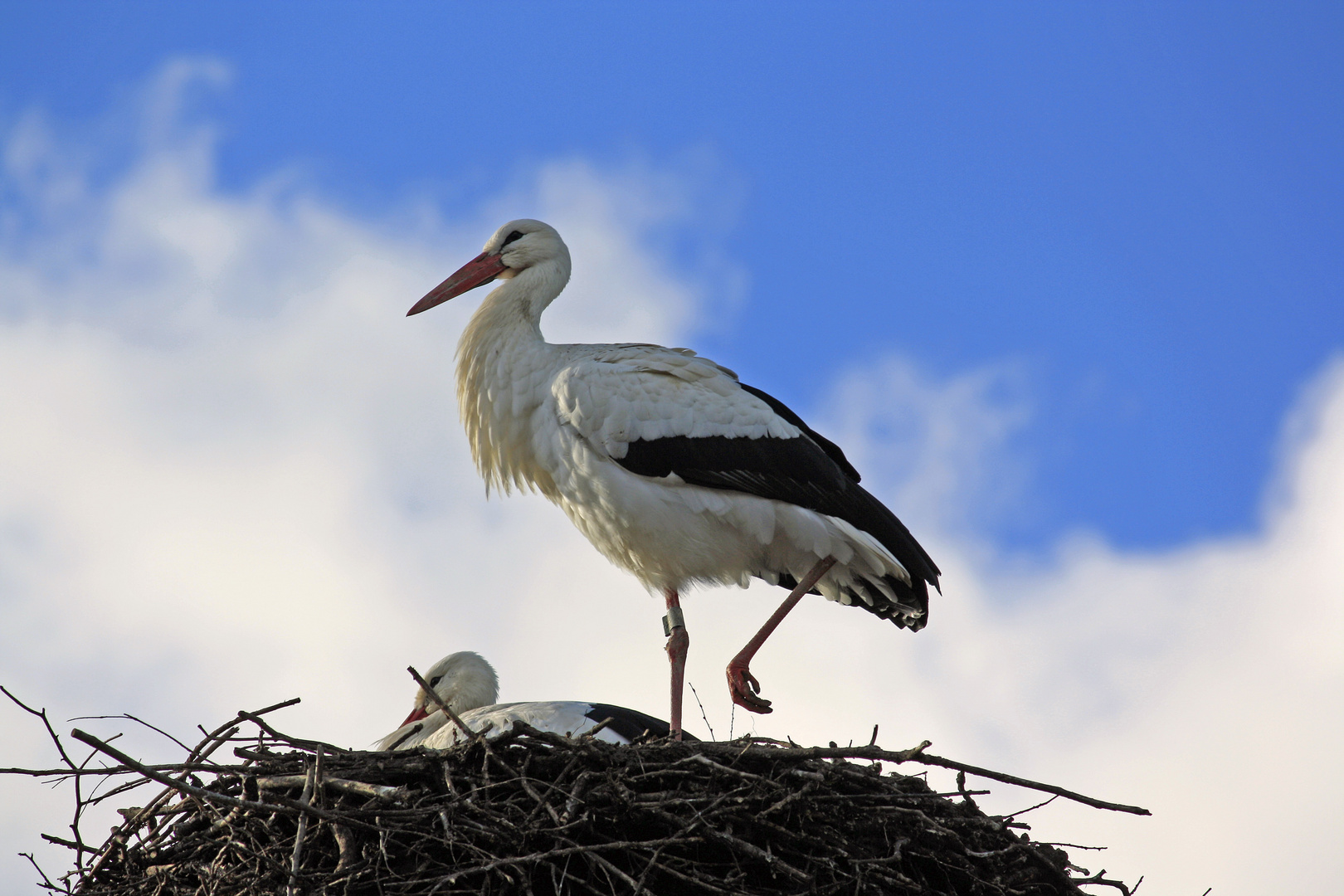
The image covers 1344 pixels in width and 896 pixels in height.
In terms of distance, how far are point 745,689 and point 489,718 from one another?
1061 mm

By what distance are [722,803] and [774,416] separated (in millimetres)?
2150

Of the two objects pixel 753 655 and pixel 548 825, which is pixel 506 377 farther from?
pixel 548 825

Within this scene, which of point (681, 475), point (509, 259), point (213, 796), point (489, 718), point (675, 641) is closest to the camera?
point (213, 796)

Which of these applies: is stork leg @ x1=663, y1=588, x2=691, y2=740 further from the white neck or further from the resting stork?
the white neck

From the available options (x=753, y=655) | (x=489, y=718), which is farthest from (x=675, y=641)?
(x=489, y=718)

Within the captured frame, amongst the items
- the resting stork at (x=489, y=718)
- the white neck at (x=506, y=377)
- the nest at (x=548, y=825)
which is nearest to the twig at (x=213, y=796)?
A: the nest at (x=548, y=825)

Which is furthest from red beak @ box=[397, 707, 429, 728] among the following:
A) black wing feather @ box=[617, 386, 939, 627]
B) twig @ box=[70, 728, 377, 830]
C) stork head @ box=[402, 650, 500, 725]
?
twig @ box=[70, 728, 377, 830]

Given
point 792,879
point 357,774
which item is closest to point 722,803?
point 792,879

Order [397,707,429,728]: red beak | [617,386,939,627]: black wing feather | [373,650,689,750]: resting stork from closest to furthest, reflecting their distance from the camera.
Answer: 1. [373,650,689,750]: resting stork
2. [617,386,939,627]: black wing feather
3. [397,707,429,728]: red beak

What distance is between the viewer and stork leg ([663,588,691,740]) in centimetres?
568

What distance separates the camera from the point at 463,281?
21.1 ft

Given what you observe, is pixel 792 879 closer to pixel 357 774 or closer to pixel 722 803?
pixel 722 803

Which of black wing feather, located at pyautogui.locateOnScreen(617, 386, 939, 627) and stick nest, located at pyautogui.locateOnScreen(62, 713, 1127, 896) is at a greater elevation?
black wing feather, located at pyautogui.locateOnScreen(617, 386, 939, 627)

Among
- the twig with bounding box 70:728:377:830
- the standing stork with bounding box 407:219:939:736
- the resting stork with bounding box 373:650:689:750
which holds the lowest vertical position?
the twig with bounding box 70:728:377:830
